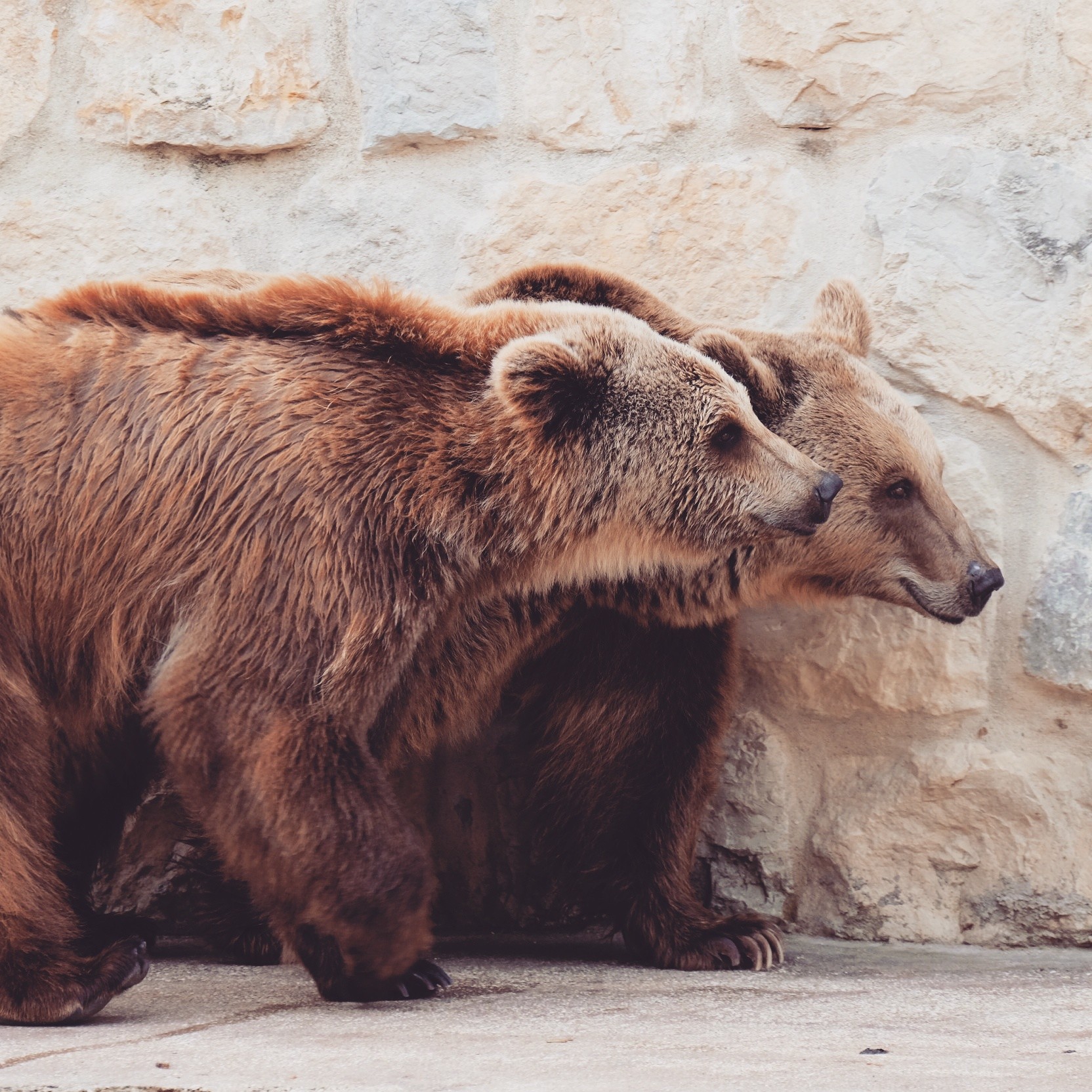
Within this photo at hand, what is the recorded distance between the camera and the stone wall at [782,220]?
3.30m

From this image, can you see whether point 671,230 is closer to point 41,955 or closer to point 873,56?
point 873,56

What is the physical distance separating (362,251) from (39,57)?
865 mm

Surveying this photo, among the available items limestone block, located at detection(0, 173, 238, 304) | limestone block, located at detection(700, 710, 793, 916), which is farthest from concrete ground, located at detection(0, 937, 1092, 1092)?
limestone block, located at detection(0, 173, 238, 304)

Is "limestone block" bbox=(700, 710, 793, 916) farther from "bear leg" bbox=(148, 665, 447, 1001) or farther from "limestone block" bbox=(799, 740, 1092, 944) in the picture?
"bear leg" bbox=(148, 665, 447, 1001)

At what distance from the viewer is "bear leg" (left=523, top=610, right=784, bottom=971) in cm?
318

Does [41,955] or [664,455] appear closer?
[41,955]

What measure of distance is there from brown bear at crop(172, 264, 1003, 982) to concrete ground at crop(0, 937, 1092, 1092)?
166 mm

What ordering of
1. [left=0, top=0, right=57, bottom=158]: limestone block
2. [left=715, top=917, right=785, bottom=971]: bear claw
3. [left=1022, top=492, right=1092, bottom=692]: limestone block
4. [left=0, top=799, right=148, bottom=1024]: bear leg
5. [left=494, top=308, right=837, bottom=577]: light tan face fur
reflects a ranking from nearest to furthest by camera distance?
[left=0, top=799, right=148, bottom=1024]: bear leg → [left=494, top=308, right=837, bottom=577]: light tan face fur → [left=715, top=917, right=785, bottom=971]: bear claw → [left=1022, top=492, right=1092, bottom=692]: limestone block → [left=0, top=0, right=57, bottom=158]: limestone block

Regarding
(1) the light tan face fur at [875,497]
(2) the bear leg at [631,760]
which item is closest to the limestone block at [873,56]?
(1) the light tan face fur at [875,497]

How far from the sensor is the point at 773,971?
2984 mm

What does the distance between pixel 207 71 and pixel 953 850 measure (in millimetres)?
2408

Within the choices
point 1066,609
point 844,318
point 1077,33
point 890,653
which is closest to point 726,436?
point 844,318

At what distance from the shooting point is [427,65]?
137 inches

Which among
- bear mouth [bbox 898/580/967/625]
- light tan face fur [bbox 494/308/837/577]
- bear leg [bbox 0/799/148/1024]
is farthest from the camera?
bear mouth [bbox 898/580/967/625]
